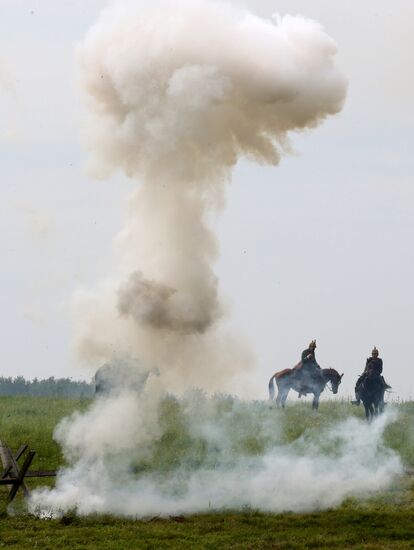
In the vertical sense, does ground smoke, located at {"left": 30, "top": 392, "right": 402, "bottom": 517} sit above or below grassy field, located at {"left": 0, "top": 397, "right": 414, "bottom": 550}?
above

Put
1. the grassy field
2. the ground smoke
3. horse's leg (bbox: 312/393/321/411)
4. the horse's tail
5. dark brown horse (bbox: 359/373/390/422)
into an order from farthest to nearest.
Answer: horse's leg (bbox: 312/393/321/411), the horse's tail, dark brown horse (bbox: 359/373/390/422), the ground smoke, the grassy field

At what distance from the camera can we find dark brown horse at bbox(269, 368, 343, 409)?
39.1m

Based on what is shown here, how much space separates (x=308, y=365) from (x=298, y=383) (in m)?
0.76

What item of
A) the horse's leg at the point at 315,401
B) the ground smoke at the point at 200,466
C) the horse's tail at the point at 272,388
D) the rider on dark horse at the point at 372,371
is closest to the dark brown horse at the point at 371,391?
the rider on dark horse at the point at 372,371

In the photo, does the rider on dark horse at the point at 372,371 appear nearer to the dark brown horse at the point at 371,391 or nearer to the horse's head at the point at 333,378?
the dark brown horse at the point at 371,391

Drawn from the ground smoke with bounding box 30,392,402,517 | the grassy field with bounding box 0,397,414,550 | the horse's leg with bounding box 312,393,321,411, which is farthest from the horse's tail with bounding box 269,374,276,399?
the grassy field with bounding box 0,397,414,550

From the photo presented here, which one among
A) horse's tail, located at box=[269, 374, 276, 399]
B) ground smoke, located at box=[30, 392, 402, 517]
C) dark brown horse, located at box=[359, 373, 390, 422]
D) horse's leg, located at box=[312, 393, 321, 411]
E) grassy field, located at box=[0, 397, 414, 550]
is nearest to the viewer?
grassy field, located at box=[0, 397, 414, 550]

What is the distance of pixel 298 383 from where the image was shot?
128 feet

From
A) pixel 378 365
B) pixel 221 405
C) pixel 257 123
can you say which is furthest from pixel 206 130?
pixel 378 365

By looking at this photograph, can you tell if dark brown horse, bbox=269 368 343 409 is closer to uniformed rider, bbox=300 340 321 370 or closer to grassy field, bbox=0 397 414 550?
uniformed rider, bbox=300 340 321 370

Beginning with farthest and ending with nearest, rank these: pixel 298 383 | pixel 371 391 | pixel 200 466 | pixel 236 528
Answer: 1. pixel 298 383
2. pixel 371 391
3. pixel 200 466
4. pixel 236 528

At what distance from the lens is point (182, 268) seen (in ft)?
88.4

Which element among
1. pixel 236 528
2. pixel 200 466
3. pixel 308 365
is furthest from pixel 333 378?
pixel 236 528

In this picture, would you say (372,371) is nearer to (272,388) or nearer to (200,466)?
(272,388)
